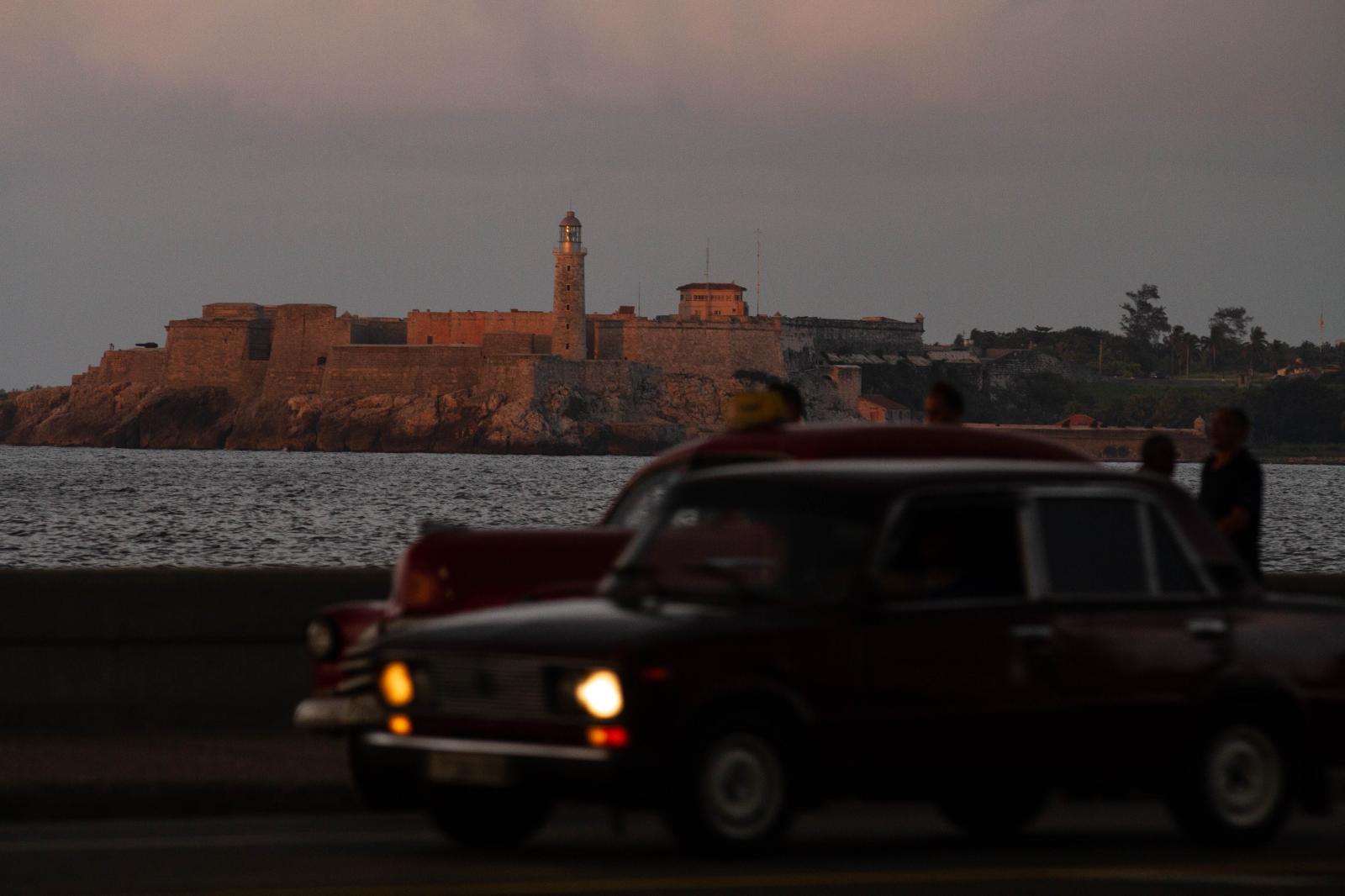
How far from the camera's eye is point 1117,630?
977cm

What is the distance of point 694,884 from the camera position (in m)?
8.48

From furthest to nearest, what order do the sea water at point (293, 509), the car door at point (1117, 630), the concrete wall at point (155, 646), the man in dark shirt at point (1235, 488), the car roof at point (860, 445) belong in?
1. the sea water at point (293, 509)
2. the concrete wall at point (155, 646)
3. the man in dark shirt at point (1235, 488)
4. the car roof at point (860, 445)
5. the car door at point (1117, 630)

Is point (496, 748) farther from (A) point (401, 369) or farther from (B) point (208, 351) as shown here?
(B) point (208, 351)

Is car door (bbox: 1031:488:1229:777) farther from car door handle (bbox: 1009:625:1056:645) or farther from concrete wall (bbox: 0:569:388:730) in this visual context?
concrete wall (bbox: 0:569:388:730)

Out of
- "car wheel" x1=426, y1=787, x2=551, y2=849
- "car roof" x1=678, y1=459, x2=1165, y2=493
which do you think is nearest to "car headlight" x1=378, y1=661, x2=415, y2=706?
"car wheel" x1=426, y1=787, x2=551, y2=849

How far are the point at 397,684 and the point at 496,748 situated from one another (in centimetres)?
66

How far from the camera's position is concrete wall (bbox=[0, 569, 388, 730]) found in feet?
44.3

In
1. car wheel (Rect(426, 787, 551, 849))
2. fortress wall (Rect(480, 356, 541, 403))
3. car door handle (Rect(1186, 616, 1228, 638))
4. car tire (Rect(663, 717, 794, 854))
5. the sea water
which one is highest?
fortress wall (Rect(480, 356, 541, 403))

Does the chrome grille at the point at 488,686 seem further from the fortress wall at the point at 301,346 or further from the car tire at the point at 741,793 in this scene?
the fortress wall at the point at 301,346

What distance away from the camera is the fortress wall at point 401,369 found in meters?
193

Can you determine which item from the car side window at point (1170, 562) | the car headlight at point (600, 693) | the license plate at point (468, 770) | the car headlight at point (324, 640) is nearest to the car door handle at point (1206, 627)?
the car side window at point (1170, 562)

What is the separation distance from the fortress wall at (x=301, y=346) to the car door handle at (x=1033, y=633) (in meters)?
186

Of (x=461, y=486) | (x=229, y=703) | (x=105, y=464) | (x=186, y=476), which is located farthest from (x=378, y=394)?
(x=229, y=703)

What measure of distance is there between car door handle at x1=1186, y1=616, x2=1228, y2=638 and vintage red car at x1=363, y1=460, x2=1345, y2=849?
0.05ft
